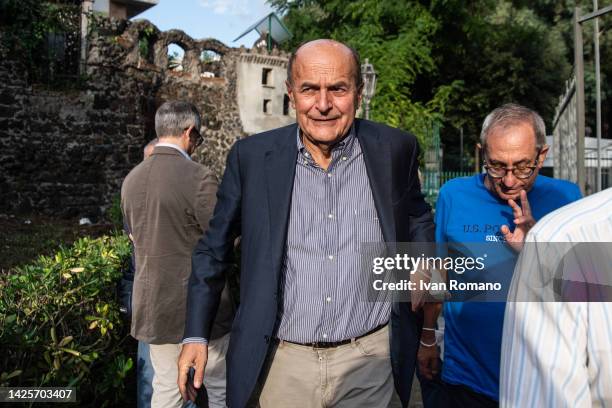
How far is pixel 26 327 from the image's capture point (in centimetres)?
323

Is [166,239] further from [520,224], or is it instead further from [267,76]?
[267,76]

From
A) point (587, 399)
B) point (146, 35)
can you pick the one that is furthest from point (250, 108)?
point (587, 399)

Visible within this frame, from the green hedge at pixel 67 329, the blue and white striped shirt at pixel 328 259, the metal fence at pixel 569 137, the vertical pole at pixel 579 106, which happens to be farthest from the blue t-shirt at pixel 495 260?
the metal fence at pixel 569 137

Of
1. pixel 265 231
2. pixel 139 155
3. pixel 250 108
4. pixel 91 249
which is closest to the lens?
pixel 265 231

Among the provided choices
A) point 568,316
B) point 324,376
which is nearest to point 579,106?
point 324,376

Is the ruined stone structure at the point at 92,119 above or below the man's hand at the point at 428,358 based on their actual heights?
above

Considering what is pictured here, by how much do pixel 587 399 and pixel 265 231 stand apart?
1.44 metres

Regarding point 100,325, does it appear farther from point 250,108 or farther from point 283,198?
point 250,108

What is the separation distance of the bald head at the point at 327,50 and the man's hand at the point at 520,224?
773mm

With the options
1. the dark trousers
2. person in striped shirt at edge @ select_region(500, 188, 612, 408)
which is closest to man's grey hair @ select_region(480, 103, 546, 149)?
the dark trousers

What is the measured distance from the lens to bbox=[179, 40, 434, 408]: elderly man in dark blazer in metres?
2.48

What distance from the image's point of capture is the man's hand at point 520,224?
8.25 ft

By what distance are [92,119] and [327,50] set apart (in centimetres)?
1363

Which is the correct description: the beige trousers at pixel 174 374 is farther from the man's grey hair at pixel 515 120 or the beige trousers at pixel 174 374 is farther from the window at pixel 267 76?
the window at pixel 267 76
